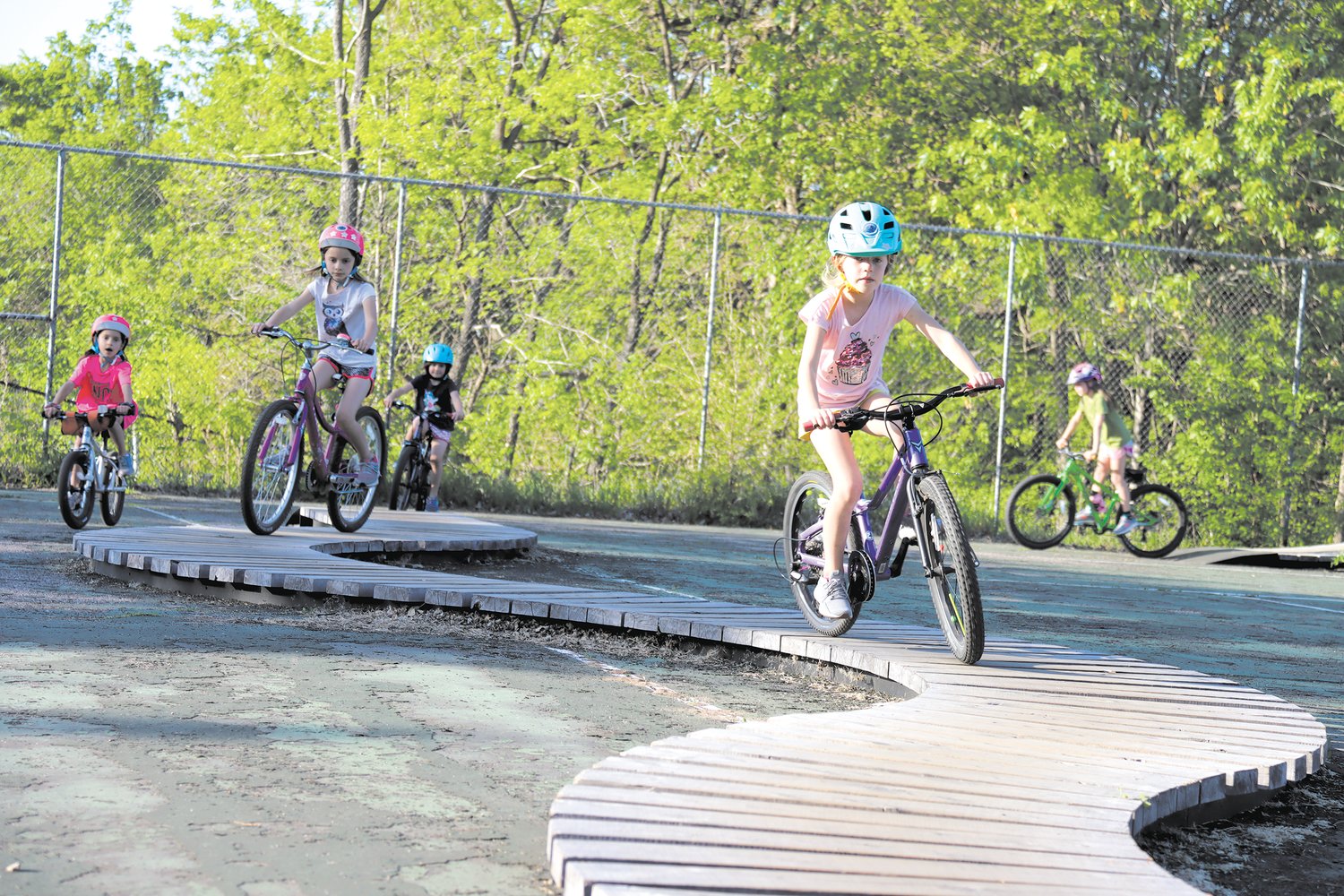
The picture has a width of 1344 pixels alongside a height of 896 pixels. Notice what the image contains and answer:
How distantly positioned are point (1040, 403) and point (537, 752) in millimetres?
16050

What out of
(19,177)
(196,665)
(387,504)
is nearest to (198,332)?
(19,177)

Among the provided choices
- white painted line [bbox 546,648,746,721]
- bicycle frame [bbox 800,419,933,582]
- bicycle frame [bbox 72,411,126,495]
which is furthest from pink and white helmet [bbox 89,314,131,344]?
bicycle frame [bbox 800,419,933,582]

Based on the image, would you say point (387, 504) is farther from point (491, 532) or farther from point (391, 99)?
point (391, 99)

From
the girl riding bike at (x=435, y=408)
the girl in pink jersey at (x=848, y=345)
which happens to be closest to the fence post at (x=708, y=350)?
the girl riding bike at (x=435, y=408)

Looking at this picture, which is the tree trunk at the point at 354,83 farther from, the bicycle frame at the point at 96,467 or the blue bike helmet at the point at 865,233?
the blue bike helmet at the point at 865,233

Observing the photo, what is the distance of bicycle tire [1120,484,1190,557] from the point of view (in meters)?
15.7

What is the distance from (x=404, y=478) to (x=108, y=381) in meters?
3.09

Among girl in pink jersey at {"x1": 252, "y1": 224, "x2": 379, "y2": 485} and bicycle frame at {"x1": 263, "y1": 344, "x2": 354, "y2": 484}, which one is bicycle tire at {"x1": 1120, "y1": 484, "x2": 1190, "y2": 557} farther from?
bicycle frame at {"x1": 263, "y1": 344, "x2": 354, "y2": 484}

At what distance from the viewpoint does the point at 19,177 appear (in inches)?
674

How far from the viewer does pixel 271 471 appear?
962cm

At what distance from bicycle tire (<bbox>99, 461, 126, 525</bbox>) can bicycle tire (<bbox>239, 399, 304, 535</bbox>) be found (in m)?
1.81

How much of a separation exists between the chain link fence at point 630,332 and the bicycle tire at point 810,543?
340 inches

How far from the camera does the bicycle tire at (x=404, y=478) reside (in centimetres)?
1335

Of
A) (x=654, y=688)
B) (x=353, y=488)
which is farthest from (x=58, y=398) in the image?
(x=654, y=688)
